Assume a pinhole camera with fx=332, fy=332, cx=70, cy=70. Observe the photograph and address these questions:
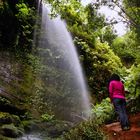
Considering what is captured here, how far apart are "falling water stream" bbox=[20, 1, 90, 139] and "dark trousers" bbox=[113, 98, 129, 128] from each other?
279 centimetres

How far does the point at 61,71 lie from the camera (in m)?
16.9

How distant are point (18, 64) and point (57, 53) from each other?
3163 mm

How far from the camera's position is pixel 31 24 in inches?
729

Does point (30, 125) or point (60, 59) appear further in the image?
point (60, 59)

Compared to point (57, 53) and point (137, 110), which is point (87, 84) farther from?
point (137, 110)

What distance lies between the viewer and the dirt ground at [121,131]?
9859 mm

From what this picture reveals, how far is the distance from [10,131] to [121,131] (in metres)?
3.35

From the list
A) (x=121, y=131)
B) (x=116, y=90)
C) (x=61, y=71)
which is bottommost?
(x=121, y=131)

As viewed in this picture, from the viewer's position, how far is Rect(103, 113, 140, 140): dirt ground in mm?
9859

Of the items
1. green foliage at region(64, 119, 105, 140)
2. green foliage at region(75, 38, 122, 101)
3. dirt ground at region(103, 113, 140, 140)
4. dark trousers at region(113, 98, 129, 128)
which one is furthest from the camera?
green foliage at region(75, 38, 122, 101)

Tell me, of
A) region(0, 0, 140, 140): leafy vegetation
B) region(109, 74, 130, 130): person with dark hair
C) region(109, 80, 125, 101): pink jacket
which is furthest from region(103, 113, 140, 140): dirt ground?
region(109, 80, 125, 101): pink jacket

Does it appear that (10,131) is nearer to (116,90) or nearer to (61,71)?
(116,90)

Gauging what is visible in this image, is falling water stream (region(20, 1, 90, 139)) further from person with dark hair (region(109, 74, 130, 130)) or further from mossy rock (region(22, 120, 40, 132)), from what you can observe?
person with dark hair (region(109, 74, 130, 130))

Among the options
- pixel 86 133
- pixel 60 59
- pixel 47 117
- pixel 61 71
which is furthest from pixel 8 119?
pixel 60 59
